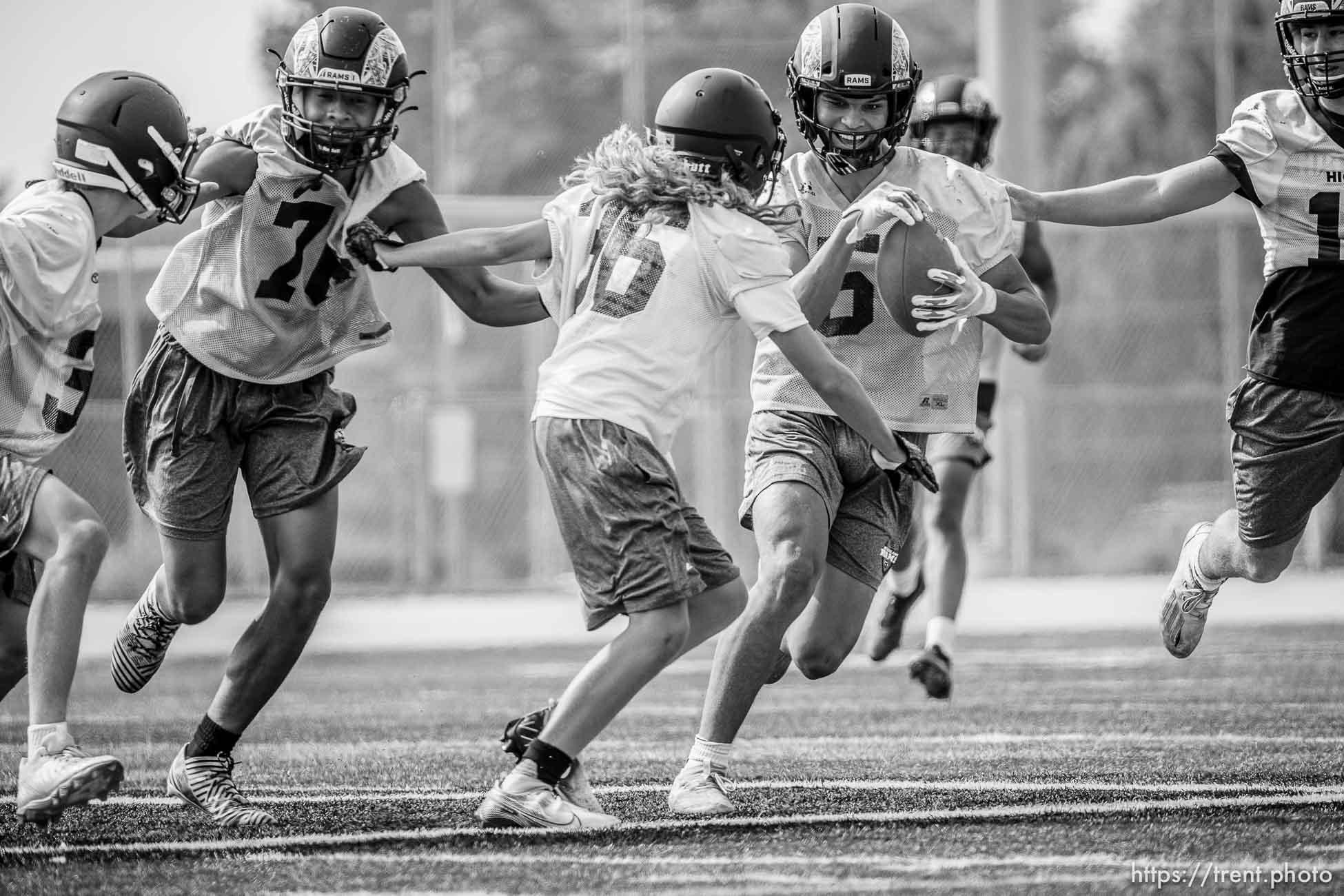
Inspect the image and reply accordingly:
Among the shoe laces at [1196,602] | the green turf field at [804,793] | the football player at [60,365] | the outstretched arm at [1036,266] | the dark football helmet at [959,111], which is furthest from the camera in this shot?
the outstretched arm at [1036,266]

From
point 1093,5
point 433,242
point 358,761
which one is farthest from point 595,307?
point 1093,5

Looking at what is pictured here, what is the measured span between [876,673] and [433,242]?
4396 mm

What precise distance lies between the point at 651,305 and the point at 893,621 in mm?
3167

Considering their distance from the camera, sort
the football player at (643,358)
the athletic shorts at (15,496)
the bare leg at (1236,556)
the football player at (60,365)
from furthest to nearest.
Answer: the bare leg at (1236,556) → the athletic shorts at (15,496) → the football player at (60,365) → the football player at (643,358)

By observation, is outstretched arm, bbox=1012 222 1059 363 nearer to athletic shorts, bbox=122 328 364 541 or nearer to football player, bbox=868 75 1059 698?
football player, bbox=868 75 1059 698

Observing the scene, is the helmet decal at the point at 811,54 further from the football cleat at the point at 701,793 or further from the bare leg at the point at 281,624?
the football cleat at the point at 701,793

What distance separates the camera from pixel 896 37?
4684 millimetres

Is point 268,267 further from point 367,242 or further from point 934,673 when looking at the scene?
point 934,673

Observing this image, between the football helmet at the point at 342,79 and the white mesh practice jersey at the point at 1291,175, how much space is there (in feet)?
7.53

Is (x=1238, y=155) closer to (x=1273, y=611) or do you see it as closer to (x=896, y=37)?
(x=896, y=37)

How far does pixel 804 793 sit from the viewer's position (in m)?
4.39

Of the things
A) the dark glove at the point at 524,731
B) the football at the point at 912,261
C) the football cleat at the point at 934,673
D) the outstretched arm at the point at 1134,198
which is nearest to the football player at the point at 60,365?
the dark glove at the point at 524,731

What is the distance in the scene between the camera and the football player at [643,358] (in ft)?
12.6

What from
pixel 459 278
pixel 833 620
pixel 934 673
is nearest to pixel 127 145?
pixel 459 278
